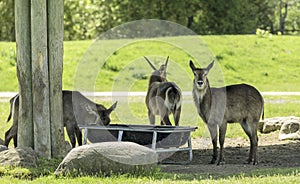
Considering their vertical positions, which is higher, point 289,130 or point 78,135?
point 78,135

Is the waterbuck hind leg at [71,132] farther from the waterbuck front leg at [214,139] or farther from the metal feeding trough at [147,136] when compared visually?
the waterbuck front leg at [214,139]

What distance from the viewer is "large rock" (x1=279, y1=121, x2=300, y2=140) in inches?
646

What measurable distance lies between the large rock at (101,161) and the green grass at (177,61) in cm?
1682

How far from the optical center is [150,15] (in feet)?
159

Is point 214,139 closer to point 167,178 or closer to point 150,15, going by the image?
point 167,178

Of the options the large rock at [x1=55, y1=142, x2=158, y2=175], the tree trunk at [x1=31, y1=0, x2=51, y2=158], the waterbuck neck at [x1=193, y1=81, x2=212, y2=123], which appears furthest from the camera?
the waterbuck neck at [x1=193, y1=81, x2=212, y2=123]

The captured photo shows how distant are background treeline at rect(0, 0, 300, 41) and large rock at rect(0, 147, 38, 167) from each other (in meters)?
35.7

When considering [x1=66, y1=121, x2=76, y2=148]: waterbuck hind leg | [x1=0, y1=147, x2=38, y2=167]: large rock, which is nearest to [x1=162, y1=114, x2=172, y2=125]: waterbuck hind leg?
[x1=66, y1=121, x2=76, y2=148]: waterbuck hind leg

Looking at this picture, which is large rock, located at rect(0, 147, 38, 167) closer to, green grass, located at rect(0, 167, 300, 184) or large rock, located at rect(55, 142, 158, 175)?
green grass, located at rect(0, 167, 300, 184)

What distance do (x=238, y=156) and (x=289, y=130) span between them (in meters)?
2.89

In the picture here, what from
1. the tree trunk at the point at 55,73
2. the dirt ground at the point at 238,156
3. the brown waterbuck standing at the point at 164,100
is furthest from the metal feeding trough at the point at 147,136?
the brown waterbuck standing at the point at 164,100

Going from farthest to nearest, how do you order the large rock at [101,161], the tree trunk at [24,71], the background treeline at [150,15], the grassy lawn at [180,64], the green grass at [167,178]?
the background treeline at [150,15] → the grassy lawn at [180,64] → the tree trunk at [24,71] → the large rock at [101,161] → the green grass at [167,178]

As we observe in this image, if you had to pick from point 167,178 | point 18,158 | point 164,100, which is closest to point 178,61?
point 164,100

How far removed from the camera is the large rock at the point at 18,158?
11.2 m
